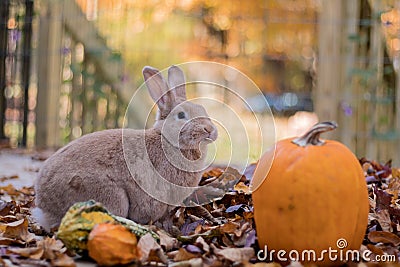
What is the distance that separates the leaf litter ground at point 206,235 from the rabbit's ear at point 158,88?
44 cm

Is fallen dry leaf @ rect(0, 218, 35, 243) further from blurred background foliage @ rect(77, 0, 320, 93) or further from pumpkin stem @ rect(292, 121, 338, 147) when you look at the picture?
blurred background foliage @ rect(77, 0, 320, 93)

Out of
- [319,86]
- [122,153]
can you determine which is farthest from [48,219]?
[319,86]

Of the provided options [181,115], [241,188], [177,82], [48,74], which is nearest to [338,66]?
[48,74]

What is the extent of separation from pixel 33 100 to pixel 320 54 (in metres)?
3.19

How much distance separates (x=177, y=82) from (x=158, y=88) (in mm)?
99

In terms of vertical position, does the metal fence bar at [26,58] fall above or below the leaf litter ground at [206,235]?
above

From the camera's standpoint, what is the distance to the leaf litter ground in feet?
6.22

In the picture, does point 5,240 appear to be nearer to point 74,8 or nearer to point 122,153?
point 122,153

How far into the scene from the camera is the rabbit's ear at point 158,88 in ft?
7.82

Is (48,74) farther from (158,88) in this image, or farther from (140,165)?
(140,165)

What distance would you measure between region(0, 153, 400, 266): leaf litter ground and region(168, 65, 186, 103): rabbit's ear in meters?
0.46

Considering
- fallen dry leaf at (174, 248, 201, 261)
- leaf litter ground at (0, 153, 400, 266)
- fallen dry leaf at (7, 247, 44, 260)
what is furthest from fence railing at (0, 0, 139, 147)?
fallen dry leaf at (174, 248, 201, 261)

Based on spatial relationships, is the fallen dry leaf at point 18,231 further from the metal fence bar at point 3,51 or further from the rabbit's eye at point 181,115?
the metal fence bar at point 3,51

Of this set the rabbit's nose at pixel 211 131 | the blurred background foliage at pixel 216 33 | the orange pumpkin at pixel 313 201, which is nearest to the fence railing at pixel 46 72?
the blurred background foliage at pixel 216 33
